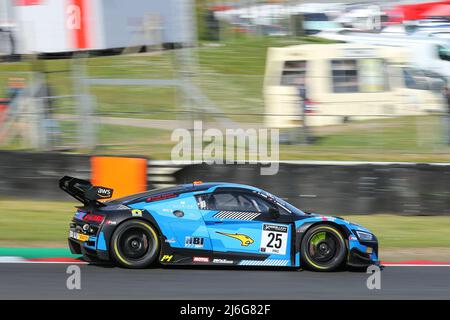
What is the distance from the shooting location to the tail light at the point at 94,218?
8.25 metres

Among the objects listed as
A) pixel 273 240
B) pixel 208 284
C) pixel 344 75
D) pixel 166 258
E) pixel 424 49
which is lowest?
pixel 208 284

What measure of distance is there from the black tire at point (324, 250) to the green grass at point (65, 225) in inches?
105

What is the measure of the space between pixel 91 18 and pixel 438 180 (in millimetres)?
9496

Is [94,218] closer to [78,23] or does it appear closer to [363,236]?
[363,236]

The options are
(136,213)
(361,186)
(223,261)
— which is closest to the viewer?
(136,213)

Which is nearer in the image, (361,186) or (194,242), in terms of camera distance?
(194,242)

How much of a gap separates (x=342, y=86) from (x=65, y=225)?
630 cm

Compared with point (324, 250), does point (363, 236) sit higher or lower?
higher

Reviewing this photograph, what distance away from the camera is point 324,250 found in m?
8.56

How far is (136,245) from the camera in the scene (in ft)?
27.1

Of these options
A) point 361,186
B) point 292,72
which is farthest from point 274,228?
point 292,72

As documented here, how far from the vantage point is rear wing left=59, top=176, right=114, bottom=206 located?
28.0 feet

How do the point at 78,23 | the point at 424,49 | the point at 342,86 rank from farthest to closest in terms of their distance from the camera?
the point at 78,23 < the point at 424,49 < the point at 342,86

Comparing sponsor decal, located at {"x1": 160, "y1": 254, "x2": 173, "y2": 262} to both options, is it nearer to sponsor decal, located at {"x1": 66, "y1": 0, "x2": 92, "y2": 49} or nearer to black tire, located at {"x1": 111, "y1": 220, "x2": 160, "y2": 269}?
black tire, located at {"x1": 111, "y1": 220, "x2": 160, "y2": 269}
